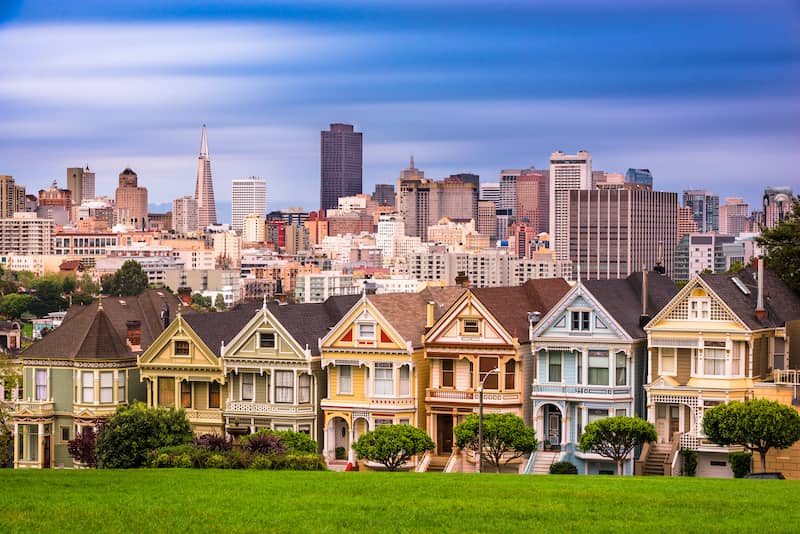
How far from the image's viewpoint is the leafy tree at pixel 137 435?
53.4 metres

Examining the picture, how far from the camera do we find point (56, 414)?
6006 centimetres

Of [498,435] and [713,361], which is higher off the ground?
[713,361]

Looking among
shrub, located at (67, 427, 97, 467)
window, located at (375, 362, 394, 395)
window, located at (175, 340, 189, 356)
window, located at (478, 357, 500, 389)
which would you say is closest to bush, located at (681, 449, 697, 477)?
window, located at (478, 357, 500, 389)

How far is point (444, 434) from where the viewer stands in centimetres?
5488

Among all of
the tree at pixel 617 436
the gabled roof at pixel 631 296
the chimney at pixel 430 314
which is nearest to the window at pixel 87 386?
the chimney at pixel 430 314

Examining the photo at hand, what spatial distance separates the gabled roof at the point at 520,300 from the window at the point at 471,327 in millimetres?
604

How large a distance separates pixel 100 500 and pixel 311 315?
26498mm

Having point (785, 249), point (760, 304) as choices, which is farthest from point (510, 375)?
point (785, 249)

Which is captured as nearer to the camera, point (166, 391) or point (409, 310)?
point (409, 310)

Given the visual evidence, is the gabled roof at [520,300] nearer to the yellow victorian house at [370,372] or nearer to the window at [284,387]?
the yellow victorian house at [370,372]

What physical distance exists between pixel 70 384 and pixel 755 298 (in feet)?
77.8

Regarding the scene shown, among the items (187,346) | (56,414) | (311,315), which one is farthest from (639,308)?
(56,414)

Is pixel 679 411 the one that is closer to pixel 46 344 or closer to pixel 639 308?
pixel 639 308

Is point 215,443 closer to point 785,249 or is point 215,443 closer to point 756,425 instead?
point 756,425
